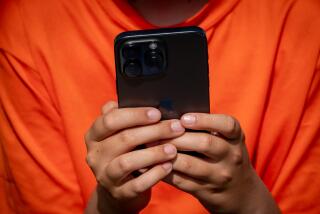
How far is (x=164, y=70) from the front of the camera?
0.54 metres

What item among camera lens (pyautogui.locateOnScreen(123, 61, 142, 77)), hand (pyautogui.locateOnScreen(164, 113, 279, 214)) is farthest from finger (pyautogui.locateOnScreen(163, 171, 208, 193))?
camera lens (pyautogui.locateOnScreen(123, 61, 142, 77))


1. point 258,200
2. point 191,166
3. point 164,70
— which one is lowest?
point 258,200

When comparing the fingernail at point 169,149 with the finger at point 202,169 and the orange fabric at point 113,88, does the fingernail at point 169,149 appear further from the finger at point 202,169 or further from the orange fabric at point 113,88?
the orange fabric at point 113,88

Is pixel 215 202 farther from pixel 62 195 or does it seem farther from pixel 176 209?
pixel 62 195

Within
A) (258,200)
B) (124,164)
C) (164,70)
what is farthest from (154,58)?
(258,200)

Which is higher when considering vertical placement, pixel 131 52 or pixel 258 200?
pixel 131 52

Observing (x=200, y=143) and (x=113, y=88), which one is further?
(x=113, y=88)

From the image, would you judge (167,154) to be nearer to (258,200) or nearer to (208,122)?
(208,122)

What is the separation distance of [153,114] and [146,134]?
0.02 m

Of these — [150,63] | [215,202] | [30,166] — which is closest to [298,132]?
[215,202]

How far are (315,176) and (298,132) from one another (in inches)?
2.8

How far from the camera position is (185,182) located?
572mm

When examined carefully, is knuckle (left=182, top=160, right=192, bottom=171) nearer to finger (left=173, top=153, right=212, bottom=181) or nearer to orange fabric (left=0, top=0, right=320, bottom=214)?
finger (left=173, top=153, right=212, bottom=181)

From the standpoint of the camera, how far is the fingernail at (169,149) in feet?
1.74
